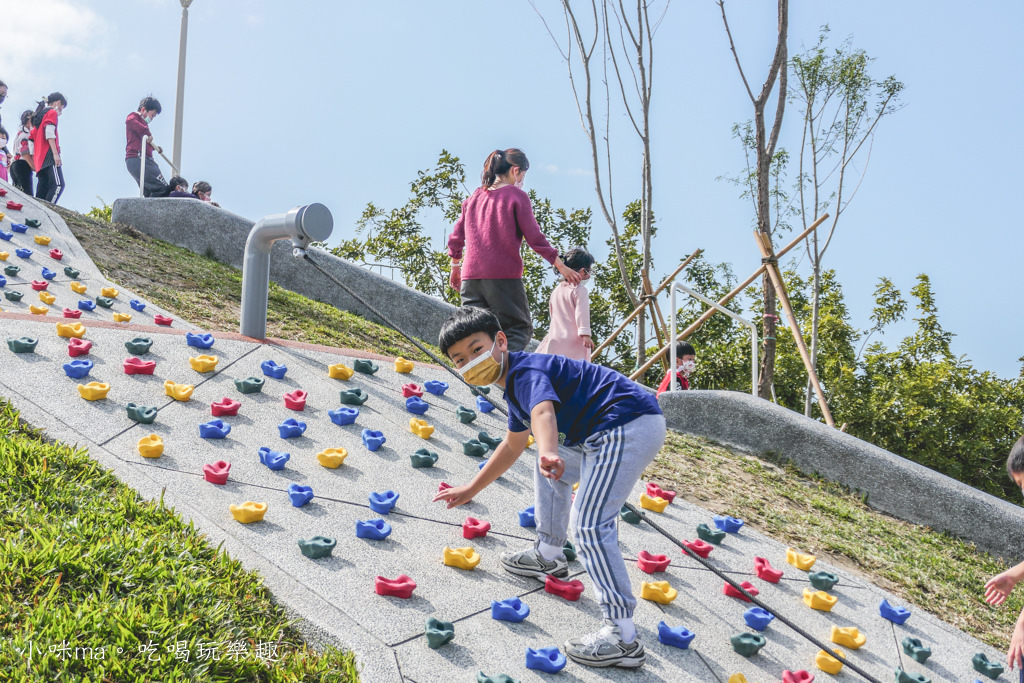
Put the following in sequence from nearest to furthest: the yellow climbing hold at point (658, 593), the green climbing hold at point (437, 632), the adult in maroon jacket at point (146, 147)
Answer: the green climbing hold at point (437, 632) < the yellow climbing hold at point (658, 593) < the adult in maroon jacket at point (146, 147)

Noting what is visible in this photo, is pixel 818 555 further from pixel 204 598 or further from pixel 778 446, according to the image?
pixel 204 598

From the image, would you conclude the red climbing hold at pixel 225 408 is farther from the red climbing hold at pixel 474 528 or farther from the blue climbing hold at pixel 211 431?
the red climbing hold at pixel 474 528

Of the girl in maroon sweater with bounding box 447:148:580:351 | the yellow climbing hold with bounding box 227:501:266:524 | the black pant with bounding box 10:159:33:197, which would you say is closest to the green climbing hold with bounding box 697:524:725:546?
the girl in maroon sweater with bounding box 447:148:580:351

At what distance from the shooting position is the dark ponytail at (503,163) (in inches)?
194

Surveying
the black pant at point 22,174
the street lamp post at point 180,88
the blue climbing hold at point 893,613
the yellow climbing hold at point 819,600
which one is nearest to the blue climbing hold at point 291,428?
the yellow climbing hold at point 819,600

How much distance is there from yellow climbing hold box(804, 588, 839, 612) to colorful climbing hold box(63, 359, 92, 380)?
12.6 feet

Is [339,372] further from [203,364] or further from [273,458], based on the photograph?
[273,458]

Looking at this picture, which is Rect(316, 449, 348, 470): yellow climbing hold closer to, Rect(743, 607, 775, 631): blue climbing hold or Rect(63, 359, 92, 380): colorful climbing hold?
Rect(63, 359, 92, 380): colorful climbing hold

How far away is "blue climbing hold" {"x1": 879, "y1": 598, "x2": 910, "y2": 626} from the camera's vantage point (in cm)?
370

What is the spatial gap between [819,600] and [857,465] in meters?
2.53

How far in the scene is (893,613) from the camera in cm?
369

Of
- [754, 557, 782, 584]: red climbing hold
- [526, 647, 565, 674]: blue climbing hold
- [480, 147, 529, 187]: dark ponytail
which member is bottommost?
[754, 557, 782, 584]: red climbing hold

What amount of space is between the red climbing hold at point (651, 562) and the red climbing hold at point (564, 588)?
1.65 ft

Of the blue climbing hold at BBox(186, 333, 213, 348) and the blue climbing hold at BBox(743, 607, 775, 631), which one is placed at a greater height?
the blue climbing hold at BBox(186, 333, 213, 348)
